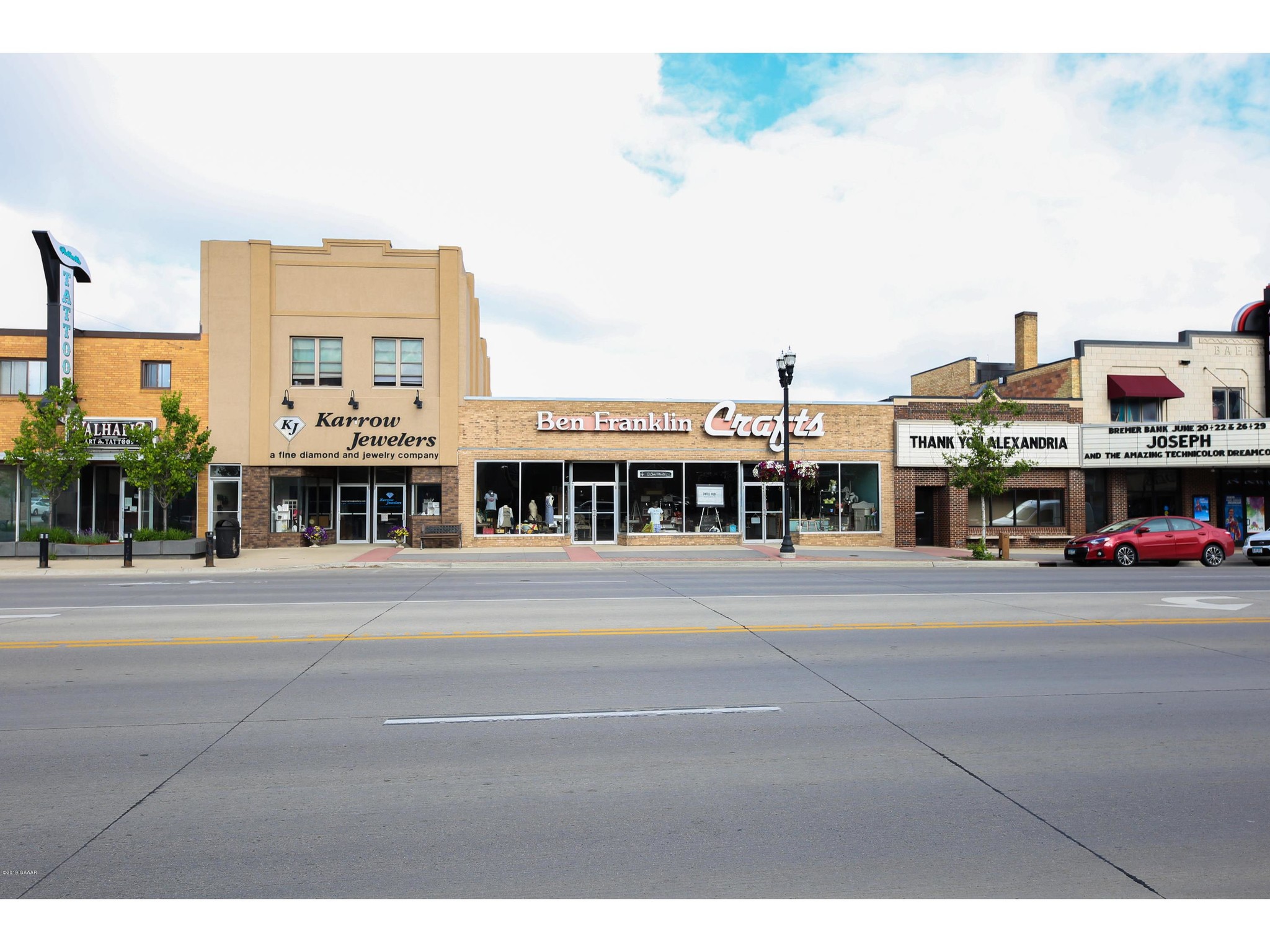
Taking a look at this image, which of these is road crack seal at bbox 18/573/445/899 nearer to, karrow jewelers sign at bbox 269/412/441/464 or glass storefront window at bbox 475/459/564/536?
glass storefront window at bbox 475/459/564/536

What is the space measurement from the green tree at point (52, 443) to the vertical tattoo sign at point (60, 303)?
114 cm

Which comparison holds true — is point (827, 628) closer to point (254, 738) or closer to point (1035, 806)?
point (1035, 806)

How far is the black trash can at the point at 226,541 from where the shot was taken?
2569 centimetres

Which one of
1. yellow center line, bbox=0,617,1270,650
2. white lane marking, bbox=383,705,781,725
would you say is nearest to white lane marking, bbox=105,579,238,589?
yellow center line, bbox=0,617,1270,650

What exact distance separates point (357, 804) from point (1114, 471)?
111ft

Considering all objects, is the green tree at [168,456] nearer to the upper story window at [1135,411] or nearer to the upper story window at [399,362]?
the upper story window at [399,362]

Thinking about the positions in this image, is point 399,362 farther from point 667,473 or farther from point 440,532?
point 667,473

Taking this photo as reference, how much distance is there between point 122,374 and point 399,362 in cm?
920

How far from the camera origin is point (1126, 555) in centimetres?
2419

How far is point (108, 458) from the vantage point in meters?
28.5

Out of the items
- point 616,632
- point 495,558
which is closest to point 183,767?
point 616,632

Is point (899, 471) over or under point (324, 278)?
under

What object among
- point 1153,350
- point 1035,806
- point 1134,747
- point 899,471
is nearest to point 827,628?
point 1134,747

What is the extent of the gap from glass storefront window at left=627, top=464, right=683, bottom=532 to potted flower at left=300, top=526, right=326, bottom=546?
11.0 meters
